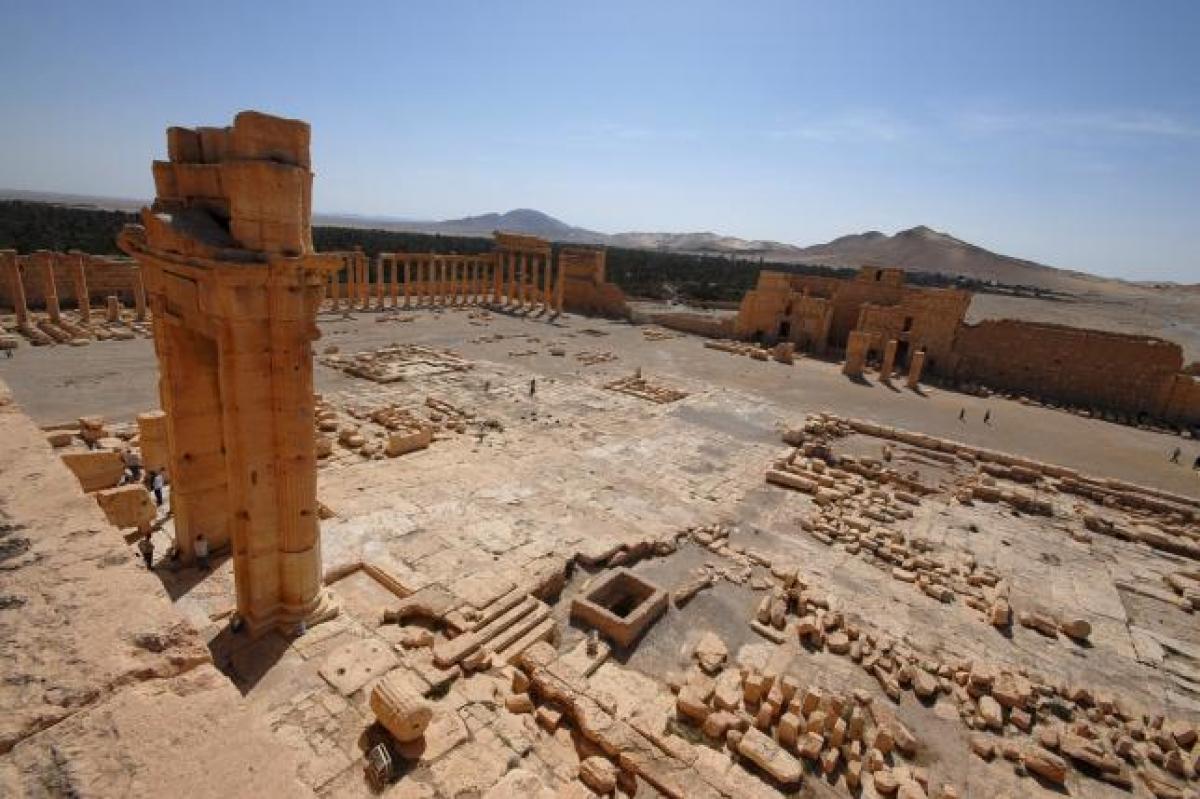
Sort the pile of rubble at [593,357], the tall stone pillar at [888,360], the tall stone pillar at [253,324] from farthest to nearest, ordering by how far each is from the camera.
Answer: the tall stone pillar at [888,360] → the pile of rubble at [593,357] → the tall stone pillar at [253,324]

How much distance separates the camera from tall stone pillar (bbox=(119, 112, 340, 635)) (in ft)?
21.5

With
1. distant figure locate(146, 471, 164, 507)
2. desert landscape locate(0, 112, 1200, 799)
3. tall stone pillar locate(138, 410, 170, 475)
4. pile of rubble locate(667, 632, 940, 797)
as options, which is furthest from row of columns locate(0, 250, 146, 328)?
pile of rubble locate(667, 632, 940, 797)

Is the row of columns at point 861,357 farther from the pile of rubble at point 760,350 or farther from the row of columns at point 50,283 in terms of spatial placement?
the row of columns at point 50,283

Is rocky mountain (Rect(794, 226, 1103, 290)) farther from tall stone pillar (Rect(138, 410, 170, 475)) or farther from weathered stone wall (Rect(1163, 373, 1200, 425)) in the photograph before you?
tall stone pillar (Rect(138, 410, 170, 475))

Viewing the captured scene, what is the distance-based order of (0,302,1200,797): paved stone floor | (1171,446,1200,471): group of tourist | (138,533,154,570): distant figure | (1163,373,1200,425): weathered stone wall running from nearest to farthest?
(0,302,1200,797): paved stone floor, (138,533,154,570): distant figure, (1171,446,1200,471): group of tourist, (1163,373,1200,425): weathered stone wall

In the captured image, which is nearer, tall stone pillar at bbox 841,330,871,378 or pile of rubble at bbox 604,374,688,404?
pile of rubble at bbox 604,374,688,404

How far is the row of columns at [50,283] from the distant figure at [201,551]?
1656cm

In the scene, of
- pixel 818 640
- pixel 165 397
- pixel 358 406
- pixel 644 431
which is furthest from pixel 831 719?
pixel 358 406

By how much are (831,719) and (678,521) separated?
18.6ft

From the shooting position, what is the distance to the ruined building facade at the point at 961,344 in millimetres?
26000

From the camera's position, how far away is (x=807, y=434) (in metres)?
19.5

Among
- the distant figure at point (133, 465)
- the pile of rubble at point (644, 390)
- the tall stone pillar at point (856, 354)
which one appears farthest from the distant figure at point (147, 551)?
the tall stone pillar at point (856, 354)

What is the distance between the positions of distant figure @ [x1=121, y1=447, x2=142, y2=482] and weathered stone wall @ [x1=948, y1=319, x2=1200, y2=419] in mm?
32124

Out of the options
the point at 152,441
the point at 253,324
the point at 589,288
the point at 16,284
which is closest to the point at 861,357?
the point at 589,288
